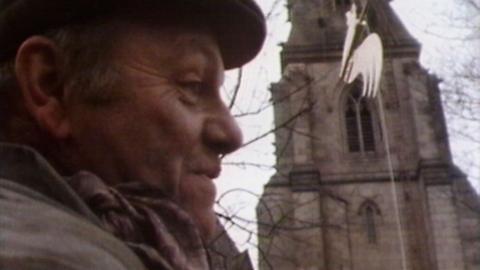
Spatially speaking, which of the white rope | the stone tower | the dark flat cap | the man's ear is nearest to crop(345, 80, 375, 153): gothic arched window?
the stone tower

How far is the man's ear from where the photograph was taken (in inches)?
36.9

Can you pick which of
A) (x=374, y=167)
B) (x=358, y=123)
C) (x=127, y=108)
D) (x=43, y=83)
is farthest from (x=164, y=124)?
(x=358, y=123)

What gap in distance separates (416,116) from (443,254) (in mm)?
4581

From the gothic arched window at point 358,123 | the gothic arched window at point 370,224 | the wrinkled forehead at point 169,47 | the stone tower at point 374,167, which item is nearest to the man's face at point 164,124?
the wrinkled forehead at point 169,47

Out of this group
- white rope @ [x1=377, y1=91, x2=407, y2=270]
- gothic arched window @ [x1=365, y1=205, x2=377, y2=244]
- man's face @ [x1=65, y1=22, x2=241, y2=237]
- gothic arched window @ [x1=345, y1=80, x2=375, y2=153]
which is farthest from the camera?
gothic arched window @ [x1=345, y1=80, x2=375, y2=153]

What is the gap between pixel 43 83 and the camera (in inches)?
37.9

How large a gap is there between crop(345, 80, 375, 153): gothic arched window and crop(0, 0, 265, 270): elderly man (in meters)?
24.9

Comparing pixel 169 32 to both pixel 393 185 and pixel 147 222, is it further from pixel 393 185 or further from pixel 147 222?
pixel 393 185

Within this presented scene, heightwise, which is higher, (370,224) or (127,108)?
(370,224)

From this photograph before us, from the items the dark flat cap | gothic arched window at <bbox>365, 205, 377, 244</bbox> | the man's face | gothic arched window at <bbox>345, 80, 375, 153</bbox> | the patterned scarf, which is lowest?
the patterned scarf

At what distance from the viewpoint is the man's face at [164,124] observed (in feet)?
3.01

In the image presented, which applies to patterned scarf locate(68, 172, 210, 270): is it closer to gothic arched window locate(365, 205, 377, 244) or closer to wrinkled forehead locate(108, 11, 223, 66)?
wrinkled forehead locate(108, 11, 223, 66)

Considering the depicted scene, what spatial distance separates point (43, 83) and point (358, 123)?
25540mm

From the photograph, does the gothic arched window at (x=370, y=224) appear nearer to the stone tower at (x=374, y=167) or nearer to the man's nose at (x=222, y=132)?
the stone tower at (x=374, y=167)
